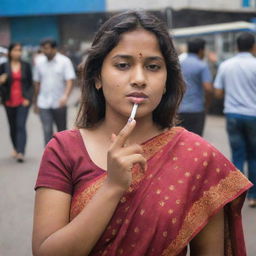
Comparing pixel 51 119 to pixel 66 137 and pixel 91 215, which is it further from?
pixel 91 215

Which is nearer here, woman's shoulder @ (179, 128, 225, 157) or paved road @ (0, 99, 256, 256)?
woman's shoulder @ (179, 128, 225, 157)

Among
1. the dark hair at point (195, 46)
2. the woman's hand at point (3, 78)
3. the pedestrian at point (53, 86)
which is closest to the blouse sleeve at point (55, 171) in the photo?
the dark hair at point (195, 46)

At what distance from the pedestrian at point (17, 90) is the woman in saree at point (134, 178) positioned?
6.01 m

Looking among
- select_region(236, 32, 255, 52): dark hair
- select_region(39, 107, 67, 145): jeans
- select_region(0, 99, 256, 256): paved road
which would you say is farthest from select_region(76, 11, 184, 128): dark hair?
select_region(39, 107, 67, 145): jeans

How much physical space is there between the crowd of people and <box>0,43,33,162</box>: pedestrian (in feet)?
19.4

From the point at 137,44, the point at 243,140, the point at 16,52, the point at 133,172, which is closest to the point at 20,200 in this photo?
the point at 243,140

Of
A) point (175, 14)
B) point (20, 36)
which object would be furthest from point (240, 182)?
point (20, 36)

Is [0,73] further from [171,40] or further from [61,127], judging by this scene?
[171,40]

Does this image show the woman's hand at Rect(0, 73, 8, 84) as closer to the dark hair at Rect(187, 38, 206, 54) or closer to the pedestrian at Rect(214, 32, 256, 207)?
the dark hair at Rect(187, 38, 206, 54)

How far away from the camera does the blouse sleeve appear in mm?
1773

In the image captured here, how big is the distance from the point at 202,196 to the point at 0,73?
6.52 meters

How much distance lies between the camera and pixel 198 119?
6098 mm

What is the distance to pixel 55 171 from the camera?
1789mm

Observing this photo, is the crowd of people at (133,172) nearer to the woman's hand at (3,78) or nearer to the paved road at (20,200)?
the paved road at (20,200)
